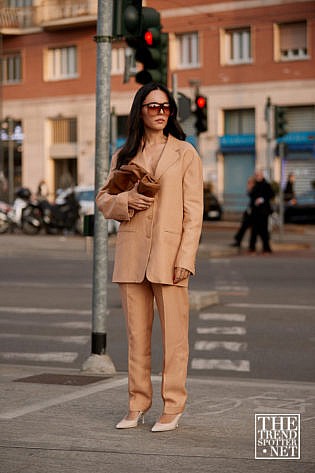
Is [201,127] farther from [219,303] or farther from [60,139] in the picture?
[60,139]

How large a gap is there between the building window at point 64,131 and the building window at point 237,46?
858 centimetres

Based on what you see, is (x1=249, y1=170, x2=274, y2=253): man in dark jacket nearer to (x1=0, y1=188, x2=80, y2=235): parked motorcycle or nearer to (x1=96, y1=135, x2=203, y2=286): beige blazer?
(x1=0, y1=188, x2=80, y2=235): parked motorcycle

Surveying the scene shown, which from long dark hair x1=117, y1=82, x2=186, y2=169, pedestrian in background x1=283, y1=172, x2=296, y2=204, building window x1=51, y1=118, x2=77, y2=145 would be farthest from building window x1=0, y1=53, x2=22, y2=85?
long dark hair x1=117, y1=82, x2=186, y2=169

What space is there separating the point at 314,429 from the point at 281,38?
137ft

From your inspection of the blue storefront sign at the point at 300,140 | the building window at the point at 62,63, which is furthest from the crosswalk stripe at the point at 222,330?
the building window at the point at 62,63

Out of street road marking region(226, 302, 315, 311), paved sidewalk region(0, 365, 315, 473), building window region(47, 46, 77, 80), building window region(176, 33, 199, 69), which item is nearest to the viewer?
paved sidewalk region(0, 365, 315, 473)

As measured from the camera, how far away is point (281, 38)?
4722 cm

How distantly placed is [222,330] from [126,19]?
4122 mm

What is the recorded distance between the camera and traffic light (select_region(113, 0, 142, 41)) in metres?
9.56

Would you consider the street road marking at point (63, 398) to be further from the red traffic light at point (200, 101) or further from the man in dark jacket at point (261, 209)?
the man in dark jacket at point (261, 209)

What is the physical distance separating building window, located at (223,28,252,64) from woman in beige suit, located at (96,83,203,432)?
138ft

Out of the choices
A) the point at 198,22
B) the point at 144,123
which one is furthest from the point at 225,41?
the point at 144,123

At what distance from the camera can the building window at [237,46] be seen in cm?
4822

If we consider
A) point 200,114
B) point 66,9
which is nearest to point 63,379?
point 200,114
